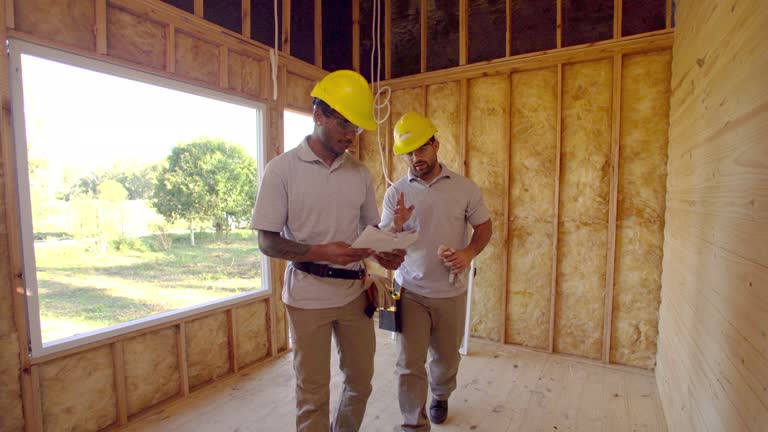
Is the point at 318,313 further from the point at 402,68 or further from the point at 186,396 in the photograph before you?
the point at 402,68

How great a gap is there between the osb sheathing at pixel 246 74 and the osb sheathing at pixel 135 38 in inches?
20.6

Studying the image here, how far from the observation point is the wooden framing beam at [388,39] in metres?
3.84

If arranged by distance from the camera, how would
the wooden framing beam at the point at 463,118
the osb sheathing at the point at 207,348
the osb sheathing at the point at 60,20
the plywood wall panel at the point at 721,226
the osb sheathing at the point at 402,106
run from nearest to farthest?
the plywood wall panel at the point at 721,226
the osb sheathing at the point at 60,20
the osb sheathing at the point at 207,348
the wooden framing beam at the point at 463,118
the osb sheathing at the point at 402,106

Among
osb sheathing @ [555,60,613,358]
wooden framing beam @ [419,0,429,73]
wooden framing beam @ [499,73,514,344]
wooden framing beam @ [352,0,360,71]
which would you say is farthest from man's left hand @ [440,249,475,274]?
wooden framing beam @ [352,0,360,71]

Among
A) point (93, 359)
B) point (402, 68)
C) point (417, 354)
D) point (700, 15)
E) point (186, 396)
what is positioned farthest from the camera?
point (402, 68)

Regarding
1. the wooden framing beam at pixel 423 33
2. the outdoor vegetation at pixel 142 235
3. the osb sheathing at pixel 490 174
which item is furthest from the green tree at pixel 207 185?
the osb sheathing at pixel 490 174

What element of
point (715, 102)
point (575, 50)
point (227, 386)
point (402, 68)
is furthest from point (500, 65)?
point (227, 386)

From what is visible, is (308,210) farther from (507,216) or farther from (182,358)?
(507,216)

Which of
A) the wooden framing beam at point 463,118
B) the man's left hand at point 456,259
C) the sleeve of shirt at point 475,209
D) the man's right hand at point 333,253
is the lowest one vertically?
the man's left hand at point 456,259

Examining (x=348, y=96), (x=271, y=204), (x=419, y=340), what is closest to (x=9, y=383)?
(x=271, y=204)

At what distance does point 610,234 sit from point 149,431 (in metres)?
3.62

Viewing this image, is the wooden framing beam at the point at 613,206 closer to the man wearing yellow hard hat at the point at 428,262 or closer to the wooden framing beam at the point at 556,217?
the wooden framing beam at the point at 556,217

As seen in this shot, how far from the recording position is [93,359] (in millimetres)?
2139

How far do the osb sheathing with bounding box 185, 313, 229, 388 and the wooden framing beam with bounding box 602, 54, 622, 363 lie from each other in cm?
315
